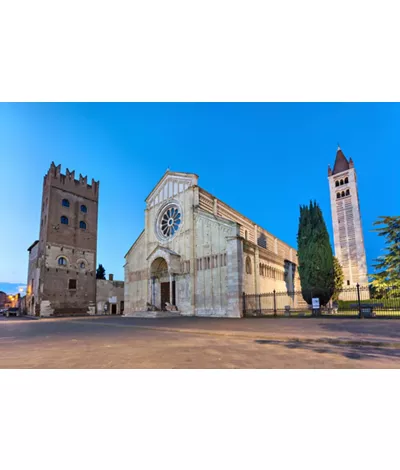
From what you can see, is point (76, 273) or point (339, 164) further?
point (339, 164)

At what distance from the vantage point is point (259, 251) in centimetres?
3095

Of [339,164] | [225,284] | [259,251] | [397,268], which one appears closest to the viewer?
[397,268]

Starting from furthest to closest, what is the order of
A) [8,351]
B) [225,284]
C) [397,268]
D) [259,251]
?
[259,251] < [225,284] < [397,268] < [8,351]

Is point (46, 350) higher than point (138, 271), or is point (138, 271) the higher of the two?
point (138, 271)

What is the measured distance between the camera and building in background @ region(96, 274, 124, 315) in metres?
41.7

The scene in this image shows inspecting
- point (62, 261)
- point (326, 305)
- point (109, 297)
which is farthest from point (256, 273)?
point (62, 261)

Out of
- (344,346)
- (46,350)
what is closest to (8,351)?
(46,350)

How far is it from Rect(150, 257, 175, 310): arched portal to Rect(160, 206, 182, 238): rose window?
3041 mm

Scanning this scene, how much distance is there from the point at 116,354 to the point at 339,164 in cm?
6774

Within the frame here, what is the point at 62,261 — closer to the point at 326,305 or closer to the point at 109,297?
the point at 109,297

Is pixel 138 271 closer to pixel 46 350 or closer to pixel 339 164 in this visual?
pixel 46 350

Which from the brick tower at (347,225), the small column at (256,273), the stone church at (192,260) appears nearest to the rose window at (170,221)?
the stone church at (192,260)

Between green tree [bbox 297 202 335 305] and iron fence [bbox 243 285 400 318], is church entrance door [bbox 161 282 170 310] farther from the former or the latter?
green tree [bbox 297 202 335 305]

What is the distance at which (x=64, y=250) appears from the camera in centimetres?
3866
